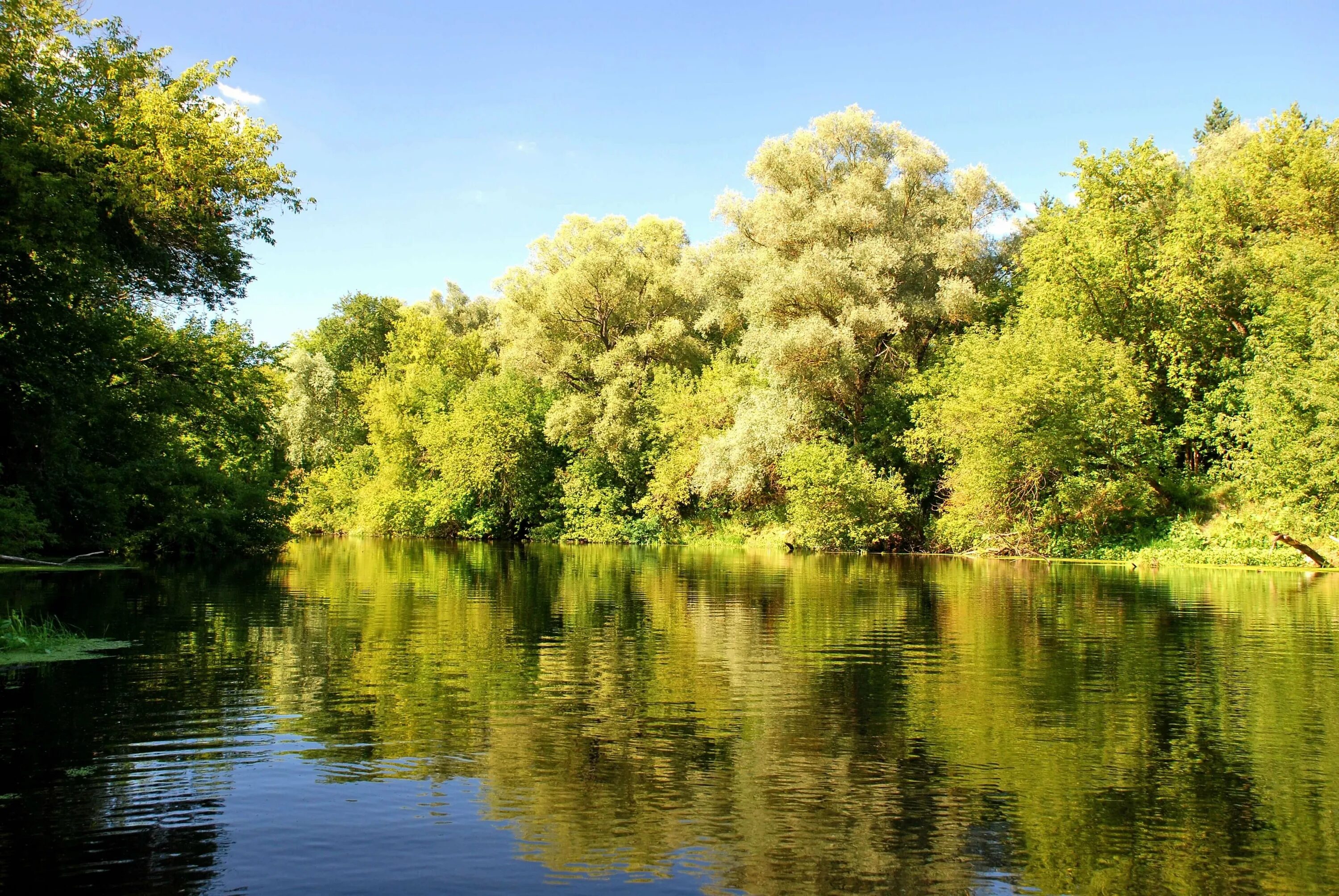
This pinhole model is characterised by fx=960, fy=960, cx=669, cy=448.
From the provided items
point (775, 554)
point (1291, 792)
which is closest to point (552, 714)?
point (1291, 792)

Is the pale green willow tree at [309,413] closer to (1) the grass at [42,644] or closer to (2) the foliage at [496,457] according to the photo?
(2) the foliage at [496,457]

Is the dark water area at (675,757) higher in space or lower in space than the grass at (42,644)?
lower

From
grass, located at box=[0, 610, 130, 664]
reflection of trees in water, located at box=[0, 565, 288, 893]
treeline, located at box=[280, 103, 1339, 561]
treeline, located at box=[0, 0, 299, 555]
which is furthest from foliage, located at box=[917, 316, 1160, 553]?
grass, located at box=[0, 610, 130, 664]

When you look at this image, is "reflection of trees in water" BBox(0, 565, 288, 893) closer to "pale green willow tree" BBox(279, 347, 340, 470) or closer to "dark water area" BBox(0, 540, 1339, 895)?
"dark water area" BBox(0, 540, 1339, 895)

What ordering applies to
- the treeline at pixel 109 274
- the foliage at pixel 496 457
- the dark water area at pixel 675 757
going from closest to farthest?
the dark water area at pixel 675 757
the treeline at pixel 109 274
the foliage at pixel 496 457

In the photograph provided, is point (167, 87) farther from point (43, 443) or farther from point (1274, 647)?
point (1274, 647)

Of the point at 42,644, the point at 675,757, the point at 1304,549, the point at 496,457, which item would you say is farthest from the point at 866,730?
the point at 496,457

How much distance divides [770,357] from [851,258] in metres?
5.42

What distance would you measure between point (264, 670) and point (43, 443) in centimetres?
1543

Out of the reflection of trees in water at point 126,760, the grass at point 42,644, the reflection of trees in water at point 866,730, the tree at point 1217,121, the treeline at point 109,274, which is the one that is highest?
the tree at point 1217,121

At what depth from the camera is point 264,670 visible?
12.5 m

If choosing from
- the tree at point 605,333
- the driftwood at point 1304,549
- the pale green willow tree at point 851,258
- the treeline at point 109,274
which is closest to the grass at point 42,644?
the treeline at point 109,274

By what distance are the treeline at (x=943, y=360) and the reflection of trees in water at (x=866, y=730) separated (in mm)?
16902

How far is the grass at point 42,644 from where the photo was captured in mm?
12742
